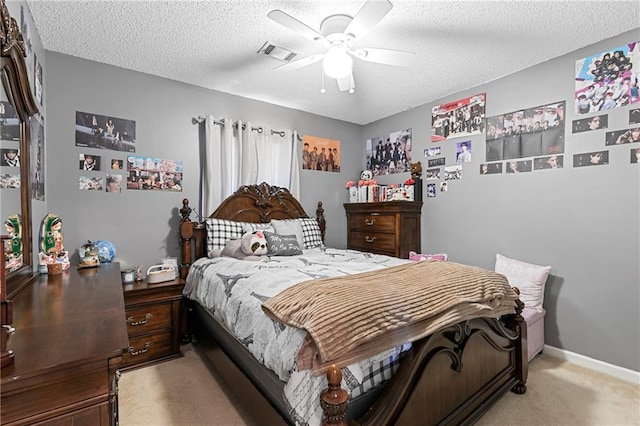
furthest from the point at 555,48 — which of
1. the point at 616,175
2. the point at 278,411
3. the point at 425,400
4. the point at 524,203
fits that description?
the point at 278,411

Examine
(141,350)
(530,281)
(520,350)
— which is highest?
(530,281)

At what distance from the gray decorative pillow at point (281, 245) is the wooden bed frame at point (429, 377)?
2.67 feet

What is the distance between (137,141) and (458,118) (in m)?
3.31

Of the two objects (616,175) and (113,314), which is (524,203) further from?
(113,314)

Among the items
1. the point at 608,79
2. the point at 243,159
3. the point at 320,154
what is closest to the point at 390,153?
the point at 320,154

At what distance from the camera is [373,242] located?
3785 millimetres

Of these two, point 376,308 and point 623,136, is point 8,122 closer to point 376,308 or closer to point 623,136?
point 376,308

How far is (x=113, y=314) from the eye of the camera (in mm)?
1137

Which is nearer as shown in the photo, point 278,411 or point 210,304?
point 278,411

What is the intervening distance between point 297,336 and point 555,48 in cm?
301

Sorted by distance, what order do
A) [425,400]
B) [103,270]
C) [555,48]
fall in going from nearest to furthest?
[425,400]
[103,270]
[555,48]

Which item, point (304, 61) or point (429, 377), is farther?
point (304, 61)

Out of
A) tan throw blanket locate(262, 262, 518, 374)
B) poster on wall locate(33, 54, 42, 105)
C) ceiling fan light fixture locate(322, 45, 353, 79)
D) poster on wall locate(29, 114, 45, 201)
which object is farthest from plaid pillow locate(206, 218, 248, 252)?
ceiling fan light fixture locate(322, 45, 353, 79)

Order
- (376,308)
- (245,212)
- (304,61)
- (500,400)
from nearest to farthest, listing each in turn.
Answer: (376,308) → (500,400) → (304,61) → (245,212)
